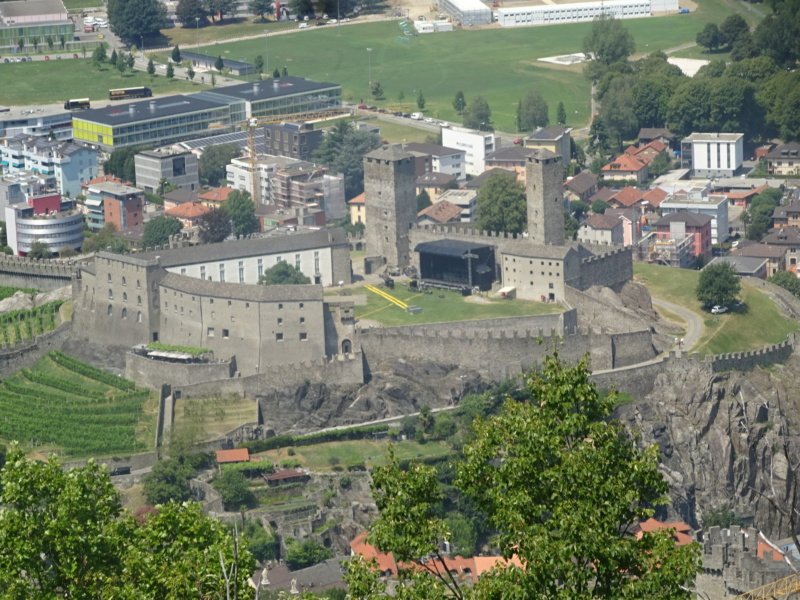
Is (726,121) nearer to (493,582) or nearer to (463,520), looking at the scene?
(463,520)

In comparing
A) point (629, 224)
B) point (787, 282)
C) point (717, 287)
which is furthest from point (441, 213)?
point (717, 287)

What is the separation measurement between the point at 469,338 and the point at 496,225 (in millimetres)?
16264

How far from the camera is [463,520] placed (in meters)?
78.2

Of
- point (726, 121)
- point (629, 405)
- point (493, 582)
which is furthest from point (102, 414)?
point (726, 121)

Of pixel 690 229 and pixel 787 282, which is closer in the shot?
pixel 787 282

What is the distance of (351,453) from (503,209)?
980 inches

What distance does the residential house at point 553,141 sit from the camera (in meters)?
137

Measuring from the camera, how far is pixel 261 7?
176500mm

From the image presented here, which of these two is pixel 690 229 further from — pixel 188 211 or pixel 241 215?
pixel 188 211

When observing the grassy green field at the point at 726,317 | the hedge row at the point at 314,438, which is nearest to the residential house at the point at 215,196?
the grassy green field at the point at 726,317

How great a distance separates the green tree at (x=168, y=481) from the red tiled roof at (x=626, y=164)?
6411cm

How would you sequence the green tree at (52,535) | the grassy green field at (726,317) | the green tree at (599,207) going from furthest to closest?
the green tree at (599,207), the grassy green field at (726,317), the green tree at (52,535)

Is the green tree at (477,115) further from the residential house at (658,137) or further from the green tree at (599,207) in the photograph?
the green tree at (599,207)

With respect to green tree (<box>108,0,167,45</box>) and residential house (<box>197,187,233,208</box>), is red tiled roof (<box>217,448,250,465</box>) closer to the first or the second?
residential house (<box>197,187,233,208</box>)
